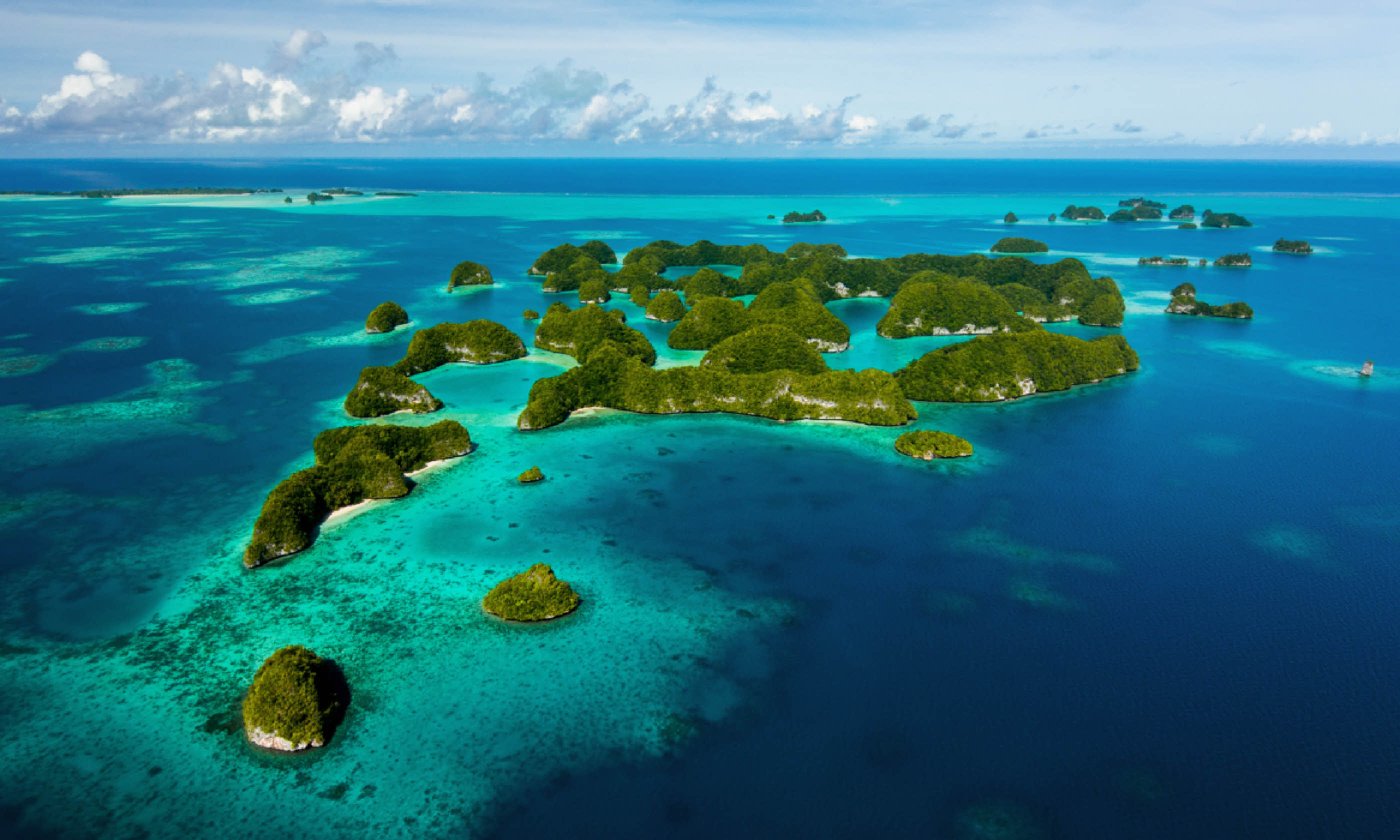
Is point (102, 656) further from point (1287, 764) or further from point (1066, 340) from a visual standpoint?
point (1066, 340)

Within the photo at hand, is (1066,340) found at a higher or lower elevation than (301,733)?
Result: higher

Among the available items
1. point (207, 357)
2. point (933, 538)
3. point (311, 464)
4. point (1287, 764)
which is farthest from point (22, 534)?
point (1287, 764)

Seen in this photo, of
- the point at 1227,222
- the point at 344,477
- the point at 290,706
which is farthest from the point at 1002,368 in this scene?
the point at 1227,222

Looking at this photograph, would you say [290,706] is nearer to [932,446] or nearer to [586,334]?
[932,446]

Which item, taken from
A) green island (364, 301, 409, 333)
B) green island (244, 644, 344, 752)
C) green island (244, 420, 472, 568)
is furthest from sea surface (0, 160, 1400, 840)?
green island (364, 301, 409, 333)

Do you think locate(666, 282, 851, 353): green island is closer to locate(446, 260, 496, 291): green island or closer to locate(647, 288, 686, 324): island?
locate(647, 288, 686, 324): island
